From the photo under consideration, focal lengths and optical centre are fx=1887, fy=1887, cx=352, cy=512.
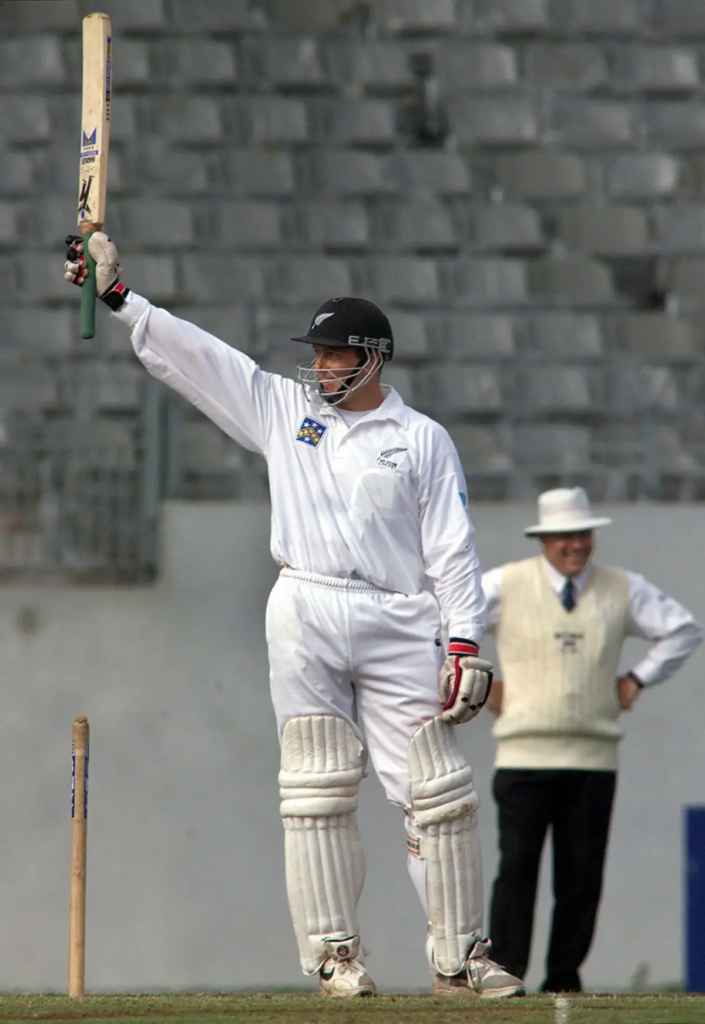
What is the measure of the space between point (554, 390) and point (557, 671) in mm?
1694

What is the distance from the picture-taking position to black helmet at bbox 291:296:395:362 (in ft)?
14.5

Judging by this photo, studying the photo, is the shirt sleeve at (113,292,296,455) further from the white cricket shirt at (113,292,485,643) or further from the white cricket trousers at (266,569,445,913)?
the white cricket trousers at (266,569,445,913)

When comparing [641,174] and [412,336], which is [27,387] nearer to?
[412,336]

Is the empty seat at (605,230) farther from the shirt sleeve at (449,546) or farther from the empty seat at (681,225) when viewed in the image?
the shirt sleeve at (449,546)

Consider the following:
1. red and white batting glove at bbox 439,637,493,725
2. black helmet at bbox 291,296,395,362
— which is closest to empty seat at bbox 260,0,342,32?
black helmet at bbox 291,296,395,362

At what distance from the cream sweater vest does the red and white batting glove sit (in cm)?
167

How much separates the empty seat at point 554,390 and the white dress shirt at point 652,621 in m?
1.33

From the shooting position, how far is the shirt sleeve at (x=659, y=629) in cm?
602

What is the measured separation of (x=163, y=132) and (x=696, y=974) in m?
3.80

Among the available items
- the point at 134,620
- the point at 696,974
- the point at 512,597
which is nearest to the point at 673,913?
the point at 696,974

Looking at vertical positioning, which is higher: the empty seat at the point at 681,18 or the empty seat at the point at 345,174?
the empty seat at the point at 681,18

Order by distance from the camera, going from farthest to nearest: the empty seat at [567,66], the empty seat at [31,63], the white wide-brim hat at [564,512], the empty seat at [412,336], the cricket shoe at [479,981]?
1. the empty seat at [567,66]
2. the empty seat at [31,63]
3. the empty seat at [412,336]
4. the white wide-brim hat at [564,512]
5. the cricket shoe at [479,981]

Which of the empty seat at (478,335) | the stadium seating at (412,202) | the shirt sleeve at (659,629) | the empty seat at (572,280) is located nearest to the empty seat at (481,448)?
the stadium seating at (412,202)

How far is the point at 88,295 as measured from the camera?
171 inches
